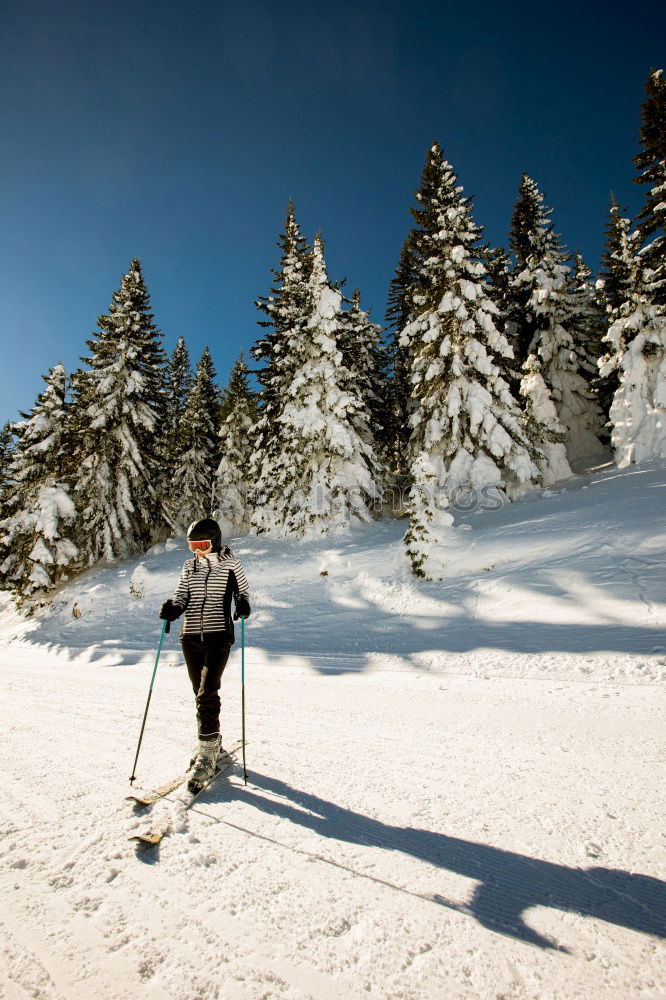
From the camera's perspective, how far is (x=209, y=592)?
406 centimetres

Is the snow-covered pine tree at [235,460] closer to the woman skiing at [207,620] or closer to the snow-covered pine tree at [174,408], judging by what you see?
the snow-covered pine tree at [174,408]

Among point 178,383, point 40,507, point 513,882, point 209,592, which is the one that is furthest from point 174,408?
point 513,882

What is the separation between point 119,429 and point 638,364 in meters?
22.9

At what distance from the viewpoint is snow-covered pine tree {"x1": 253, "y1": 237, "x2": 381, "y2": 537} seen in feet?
57.0

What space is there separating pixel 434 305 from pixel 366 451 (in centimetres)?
659

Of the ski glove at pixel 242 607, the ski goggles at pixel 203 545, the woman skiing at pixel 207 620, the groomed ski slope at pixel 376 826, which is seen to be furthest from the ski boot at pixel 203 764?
the ski goggles at pixel 203 545

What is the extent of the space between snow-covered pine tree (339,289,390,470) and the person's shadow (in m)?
17.4

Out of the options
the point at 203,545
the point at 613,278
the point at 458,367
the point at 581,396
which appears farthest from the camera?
the point at 581,396

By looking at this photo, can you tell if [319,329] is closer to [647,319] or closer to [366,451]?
[366,451]

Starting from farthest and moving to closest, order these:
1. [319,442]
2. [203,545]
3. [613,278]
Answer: [613,278] < [319,442] < [203,545]

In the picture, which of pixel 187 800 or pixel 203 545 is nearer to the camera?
pixel 187 800

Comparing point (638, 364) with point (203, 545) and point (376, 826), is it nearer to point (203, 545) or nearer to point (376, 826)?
point (203, 545)

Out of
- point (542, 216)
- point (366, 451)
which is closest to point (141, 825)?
point (366, 451)

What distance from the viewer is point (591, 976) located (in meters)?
1.79
